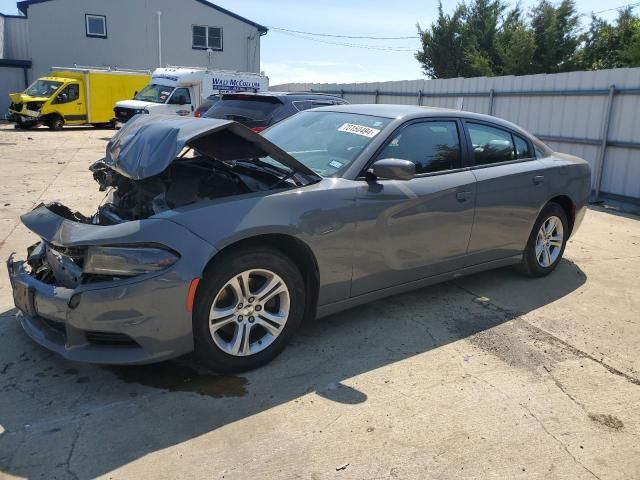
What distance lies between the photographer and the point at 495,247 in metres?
4.88

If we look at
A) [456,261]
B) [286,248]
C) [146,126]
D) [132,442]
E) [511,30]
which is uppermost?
[511,30]

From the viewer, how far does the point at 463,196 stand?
14.5 feet

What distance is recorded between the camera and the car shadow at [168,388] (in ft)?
9.02

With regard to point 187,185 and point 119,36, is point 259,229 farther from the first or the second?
point 119,36

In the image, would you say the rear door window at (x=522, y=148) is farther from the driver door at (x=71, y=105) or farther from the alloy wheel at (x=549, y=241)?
the driver door at (x=71, y=105)

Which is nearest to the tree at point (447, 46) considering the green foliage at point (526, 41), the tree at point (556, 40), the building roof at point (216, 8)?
the green foliage at point (526, 41)

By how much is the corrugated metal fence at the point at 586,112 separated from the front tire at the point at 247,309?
8.11 metres

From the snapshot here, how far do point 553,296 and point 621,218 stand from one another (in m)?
4.69

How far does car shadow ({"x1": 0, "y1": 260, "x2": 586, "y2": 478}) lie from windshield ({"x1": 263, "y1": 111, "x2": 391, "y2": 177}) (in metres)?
1.20

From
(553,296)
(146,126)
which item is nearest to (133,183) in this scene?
(146,126)

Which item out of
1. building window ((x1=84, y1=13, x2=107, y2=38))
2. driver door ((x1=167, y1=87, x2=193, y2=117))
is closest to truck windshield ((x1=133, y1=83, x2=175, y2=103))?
driver door ((x1=167, y1=87, x2=193, y2=117))

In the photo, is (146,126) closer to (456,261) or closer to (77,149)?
(456,261)

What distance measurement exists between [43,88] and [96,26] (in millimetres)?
7562

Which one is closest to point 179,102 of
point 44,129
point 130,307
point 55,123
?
point 55,123
